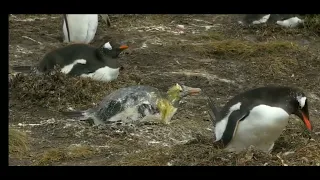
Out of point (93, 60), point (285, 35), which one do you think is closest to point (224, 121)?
point (93, 60)

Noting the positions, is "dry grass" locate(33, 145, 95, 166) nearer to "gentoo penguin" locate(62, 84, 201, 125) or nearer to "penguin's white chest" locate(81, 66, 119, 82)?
"gentoo penguin" locate(62, 84, 201, 125)

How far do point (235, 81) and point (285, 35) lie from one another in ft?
6.30

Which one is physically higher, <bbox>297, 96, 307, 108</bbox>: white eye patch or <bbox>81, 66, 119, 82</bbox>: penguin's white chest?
<bbox>297, 96, 307, 108</bbox>: white eye patch

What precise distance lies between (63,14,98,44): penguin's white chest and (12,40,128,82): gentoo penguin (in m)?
1.15

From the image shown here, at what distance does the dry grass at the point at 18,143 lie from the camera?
4160 mm

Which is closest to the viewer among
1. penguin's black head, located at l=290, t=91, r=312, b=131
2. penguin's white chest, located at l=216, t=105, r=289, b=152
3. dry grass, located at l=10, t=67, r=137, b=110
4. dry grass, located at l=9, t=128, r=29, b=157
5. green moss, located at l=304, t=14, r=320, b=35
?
penguin's white chest, located at l=216, t=105, r=289, b=152

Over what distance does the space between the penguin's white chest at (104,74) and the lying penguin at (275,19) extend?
269 centimetres

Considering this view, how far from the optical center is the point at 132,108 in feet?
15.3

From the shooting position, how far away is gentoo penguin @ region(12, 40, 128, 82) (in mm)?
5594

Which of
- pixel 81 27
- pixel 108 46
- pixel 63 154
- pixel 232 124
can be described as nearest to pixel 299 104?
pixel 232 124

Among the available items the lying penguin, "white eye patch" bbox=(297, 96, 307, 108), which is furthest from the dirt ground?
"white eye patch" bbox=(297, 96, 307, 108)

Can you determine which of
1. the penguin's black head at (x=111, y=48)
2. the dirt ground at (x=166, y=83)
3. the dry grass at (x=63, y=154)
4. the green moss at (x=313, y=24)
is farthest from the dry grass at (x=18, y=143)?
the green moss at (x=313, y=24)

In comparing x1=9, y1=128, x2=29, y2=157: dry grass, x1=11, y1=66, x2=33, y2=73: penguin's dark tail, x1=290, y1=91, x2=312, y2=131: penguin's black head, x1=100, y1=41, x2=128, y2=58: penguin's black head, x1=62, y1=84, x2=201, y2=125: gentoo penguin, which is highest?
x1=290, y1=91, x2=312, y2=131: penguin's black head

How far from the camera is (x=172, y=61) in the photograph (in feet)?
21.7
